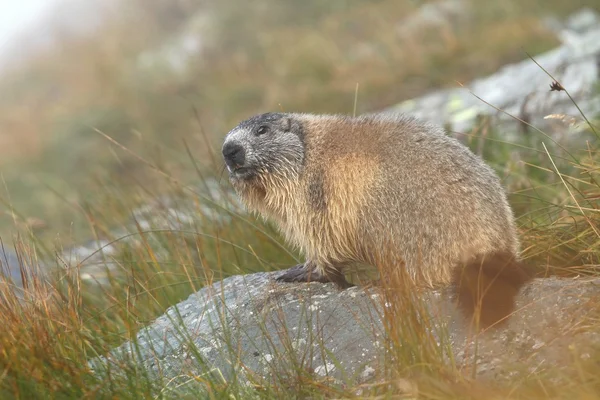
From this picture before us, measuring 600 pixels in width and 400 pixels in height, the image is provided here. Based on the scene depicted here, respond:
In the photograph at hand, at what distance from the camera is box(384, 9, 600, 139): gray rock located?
29.9ft

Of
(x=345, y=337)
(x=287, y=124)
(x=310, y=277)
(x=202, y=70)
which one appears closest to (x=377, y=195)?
(x=310, y=277)

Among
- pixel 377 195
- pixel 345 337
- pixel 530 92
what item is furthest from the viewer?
pixel 530 92

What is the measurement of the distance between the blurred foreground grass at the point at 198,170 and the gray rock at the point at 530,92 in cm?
90

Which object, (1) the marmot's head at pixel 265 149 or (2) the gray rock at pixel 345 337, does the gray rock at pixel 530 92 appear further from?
(2) the gray rock at pixel 345 337

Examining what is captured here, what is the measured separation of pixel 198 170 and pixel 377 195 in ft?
7.17

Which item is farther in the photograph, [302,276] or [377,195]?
[302,276]

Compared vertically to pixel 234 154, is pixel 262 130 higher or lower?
higher

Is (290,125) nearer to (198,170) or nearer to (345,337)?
(198,170)

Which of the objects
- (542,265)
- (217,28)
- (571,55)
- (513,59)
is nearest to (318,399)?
(542,265)

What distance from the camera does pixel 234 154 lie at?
205 inches

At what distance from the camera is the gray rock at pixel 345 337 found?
365cm

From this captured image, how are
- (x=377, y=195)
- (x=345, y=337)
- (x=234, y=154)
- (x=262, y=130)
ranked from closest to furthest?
(x=345, y=337), (x=377, y=195), (x=234, y=154), (x=262, y=130)

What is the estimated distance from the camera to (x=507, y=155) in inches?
302

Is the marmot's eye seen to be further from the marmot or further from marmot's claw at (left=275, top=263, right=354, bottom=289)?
marmot's claw at (left=275, top=263, right=354, bottom=289)
